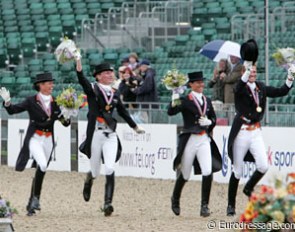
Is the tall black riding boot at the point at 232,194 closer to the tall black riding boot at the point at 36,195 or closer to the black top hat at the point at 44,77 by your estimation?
the tall black riding boot at the point at 36,195

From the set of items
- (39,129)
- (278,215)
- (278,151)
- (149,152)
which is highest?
(278,215)

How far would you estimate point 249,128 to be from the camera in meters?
15.3

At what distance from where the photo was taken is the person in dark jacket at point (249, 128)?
15.2 metres

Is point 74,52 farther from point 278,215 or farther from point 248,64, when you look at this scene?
point 278,215

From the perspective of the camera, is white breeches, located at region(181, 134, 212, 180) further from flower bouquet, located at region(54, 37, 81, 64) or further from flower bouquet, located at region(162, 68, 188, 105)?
flower bouquet, located at region(54, 37, 81, 64)

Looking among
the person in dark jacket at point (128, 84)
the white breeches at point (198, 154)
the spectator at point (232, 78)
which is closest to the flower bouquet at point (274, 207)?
the white breeches at point (198, 154)

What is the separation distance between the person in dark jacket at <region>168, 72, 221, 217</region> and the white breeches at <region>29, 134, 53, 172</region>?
1873 millimetres

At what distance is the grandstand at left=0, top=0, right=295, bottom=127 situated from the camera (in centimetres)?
2684


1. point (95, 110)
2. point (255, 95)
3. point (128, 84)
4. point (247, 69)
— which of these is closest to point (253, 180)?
point (255, 95)

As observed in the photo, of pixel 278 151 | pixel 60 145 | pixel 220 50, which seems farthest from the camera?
pixel 60 145

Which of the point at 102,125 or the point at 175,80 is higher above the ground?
the point at 175,80

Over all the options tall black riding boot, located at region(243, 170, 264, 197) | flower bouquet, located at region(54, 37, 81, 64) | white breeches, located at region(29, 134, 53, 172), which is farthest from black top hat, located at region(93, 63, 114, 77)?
tall black riding boot, located at region(243, 170, 264, 197)

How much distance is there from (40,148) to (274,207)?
326 inches

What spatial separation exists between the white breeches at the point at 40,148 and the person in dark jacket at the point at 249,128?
2681 mm
